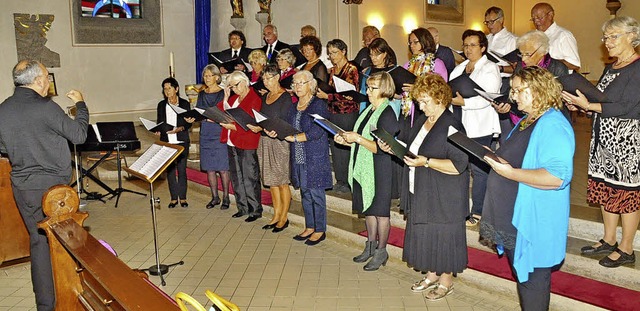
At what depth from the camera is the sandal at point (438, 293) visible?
13.9ft

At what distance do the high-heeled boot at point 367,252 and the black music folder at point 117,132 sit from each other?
137 inches

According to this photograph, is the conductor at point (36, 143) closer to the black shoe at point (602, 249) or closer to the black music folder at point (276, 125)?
the black music folder at point (276, 125)

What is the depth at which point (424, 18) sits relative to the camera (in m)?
13.5

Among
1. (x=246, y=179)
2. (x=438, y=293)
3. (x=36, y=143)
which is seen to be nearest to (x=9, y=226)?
(x=36, y=143)

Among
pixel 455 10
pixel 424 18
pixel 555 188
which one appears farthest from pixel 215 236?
pixel 455 10

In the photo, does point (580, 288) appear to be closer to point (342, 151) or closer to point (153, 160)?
point (342, 151)

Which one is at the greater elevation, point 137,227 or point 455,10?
point 455,10

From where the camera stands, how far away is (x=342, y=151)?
6340 millimetres

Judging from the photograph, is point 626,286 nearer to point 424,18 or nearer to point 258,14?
point 258,14

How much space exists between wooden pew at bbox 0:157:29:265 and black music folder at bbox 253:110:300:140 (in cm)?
223

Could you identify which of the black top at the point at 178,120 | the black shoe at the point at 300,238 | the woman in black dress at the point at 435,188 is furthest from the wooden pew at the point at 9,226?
the woman in black dress at the point at 435,188

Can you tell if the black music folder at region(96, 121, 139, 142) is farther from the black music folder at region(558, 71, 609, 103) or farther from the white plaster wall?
the black music folder at region(558, 71, 609, 103)

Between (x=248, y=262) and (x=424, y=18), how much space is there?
9679 millimetres

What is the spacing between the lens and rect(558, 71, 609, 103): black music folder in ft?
11.7
